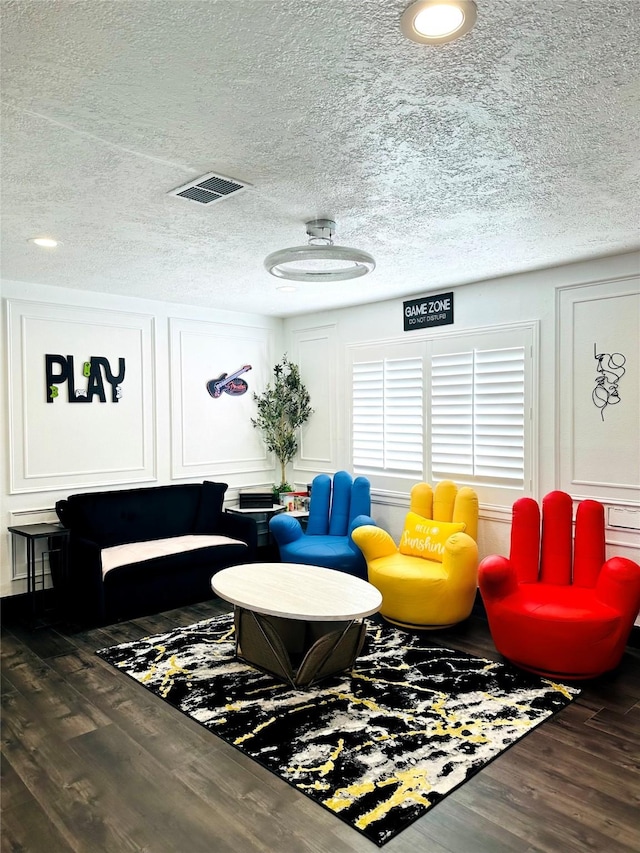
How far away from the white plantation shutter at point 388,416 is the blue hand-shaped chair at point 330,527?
1.18 feet

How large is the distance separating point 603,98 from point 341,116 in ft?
2.98

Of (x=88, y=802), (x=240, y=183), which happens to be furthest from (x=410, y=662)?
(x=240, y=183)

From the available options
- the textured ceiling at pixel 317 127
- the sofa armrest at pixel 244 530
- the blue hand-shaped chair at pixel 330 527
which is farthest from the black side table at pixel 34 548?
the textured ceiling at pixel 317 127

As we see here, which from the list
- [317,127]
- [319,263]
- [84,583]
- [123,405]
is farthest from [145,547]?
[317,127]

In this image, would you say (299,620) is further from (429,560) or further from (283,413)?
(283,413)

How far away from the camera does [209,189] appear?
114 inches

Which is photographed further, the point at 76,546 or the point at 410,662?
the point at 76,546

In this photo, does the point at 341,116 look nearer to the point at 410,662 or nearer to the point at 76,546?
the point at 410,662

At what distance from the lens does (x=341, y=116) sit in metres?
2.19

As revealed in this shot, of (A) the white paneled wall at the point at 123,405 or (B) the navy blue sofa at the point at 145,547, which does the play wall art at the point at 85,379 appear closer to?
(A) the white paneled wall at the point at 123,405

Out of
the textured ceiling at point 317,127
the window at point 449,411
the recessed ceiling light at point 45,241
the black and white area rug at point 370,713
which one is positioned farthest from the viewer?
the window at point 449,411

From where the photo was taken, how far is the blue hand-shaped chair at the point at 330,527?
16.3 ft

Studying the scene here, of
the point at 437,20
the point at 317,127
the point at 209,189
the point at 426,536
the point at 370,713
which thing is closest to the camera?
the point at 437,20

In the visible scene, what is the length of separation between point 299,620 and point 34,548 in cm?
255
